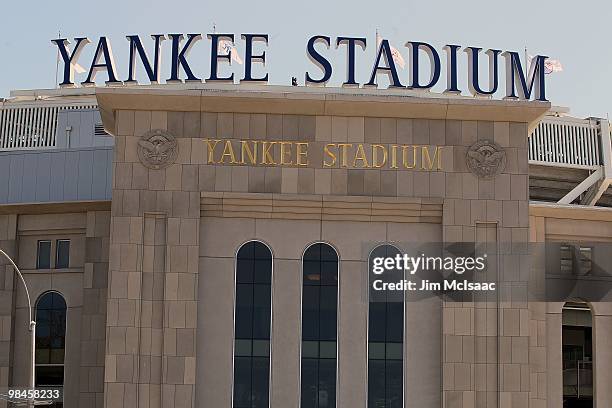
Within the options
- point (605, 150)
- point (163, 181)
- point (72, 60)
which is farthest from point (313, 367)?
point (605, 150)

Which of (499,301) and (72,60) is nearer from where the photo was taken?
(499,301)

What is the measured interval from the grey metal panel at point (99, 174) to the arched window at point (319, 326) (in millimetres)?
15219

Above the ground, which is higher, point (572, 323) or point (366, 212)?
point (366, 212)

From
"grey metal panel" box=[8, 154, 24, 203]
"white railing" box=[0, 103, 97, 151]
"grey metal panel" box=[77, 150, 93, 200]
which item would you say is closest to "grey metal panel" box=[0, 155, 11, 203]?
"grey metal panel" box=[8, 154, 24, 203]

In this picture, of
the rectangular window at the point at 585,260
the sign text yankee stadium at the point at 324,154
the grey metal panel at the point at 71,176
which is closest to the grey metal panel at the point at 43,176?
the grey metal panel at the point at 71,176

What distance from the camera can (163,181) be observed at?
4422 cm

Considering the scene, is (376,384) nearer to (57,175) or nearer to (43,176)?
(57,175)

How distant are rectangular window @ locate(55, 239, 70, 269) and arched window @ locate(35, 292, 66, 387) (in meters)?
1.22

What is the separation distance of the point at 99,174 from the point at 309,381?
1794 centimetres

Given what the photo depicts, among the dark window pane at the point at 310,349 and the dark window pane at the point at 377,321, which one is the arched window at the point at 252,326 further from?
the dark window pane at the point at 377,321

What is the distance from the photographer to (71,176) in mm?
57000

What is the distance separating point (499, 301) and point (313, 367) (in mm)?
7335

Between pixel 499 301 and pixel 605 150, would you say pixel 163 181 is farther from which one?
pixel 605 150

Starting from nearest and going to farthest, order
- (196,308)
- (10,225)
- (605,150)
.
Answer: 1. (196,308)
2. (10,225)
3. (605,150)
